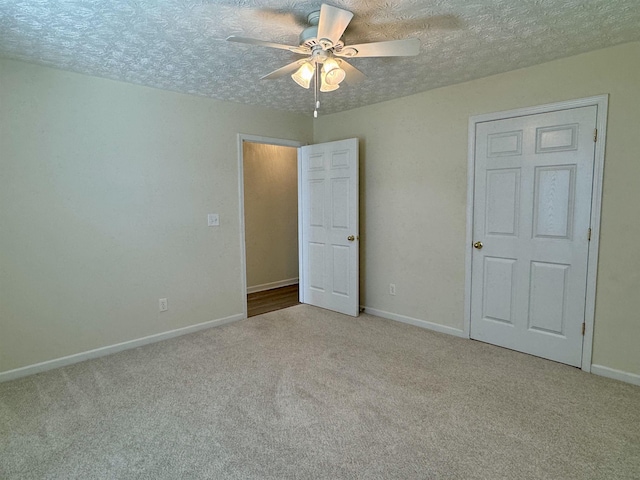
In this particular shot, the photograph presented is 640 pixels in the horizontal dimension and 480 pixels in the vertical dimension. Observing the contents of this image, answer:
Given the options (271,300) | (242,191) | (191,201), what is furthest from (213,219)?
(271,300)

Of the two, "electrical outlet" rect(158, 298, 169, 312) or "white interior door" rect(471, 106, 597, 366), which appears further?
"electrical outlet" rect(158, 298, 169, 312)

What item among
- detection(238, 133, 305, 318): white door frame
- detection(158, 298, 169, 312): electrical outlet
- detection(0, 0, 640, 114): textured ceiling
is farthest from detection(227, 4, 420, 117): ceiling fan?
detection(158, 298, 169, 312): electrical outlet

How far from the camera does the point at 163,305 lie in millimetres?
3453

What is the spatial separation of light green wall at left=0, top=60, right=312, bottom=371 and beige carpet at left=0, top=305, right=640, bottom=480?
1.32 feet

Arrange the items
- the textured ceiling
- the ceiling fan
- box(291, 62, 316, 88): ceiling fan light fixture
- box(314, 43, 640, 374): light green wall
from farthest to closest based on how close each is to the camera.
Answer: box(314, 43, 640, 374): light green wall < box(291, 62, 316, 88): ceiling fan light fixture < the textured ceiling < the ceiling fan

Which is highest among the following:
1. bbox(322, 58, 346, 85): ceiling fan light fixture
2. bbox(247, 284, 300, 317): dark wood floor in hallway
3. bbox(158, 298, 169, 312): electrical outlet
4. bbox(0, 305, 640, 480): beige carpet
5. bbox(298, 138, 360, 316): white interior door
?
bbox(322, 58, 346, 85): ceiling fan light fixture

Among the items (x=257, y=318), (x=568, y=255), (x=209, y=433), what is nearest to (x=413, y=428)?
(x=209, y=433)

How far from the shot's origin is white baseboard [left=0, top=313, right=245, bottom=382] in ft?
8.92

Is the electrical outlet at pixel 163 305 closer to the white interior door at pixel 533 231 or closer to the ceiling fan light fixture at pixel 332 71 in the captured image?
the ceiling fan light fixture at pixel 332 71

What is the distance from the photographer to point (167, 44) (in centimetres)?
232

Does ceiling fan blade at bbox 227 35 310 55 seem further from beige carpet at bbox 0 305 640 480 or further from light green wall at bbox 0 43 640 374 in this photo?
beige carpet at bbox 0 305 640 480

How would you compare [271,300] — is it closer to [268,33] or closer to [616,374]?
[268,33]

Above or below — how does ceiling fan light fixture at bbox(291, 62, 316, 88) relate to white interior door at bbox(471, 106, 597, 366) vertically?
above

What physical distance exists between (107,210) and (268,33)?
202cm
